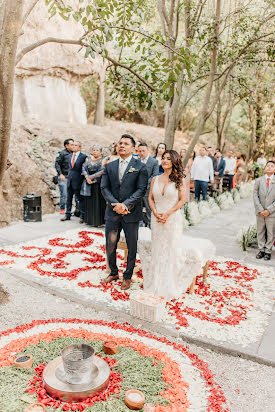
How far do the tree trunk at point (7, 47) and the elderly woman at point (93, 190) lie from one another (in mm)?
4582

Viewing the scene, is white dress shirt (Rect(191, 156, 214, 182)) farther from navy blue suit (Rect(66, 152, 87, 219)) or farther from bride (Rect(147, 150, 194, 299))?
bride (Rect(147, 150, 194, 299))

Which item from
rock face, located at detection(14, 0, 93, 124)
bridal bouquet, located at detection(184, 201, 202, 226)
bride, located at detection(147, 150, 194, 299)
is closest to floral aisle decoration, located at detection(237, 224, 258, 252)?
bridal bouquet, located at detection(184, 201, 202, 226)

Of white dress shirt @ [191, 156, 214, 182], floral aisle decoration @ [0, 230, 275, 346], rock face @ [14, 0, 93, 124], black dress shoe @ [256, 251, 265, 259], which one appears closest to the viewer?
floral aisle decoration @ [0, 230, 275, 346]

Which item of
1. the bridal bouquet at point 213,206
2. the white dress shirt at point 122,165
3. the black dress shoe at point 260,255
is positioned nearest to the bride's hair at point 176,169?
the white dress shirt at point 122,165

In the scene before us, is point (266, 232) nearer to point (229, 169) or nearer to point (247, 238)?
point (247, 238)

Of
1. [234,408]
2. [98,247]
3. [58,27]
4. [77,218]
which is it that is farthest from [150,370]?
[58,27]

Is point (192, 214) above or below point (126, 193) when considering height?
below

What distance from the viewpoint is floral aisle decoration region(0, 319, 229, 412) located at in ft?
9.95

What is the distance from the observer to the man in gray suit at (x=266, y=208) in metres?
7.04

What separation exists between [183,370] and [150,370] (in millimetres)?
359

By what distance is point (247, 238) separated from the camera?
8.06m

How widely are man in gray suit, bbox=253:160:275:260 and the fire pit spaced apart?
4.84 metres

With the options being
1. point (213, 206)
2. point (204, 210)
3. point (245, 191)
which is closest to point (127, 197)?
point (204, 210)

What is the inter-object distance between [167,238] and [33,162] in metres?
8.15
